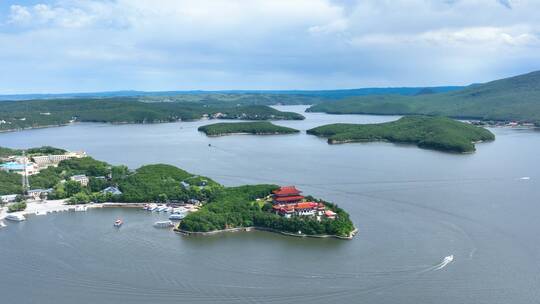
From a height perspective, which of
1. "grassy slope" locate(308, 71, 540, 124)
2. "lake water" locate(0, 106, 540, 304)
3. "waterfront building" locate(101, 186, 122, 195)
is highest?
"grassy slope" locate(308, 71, 540, 124)

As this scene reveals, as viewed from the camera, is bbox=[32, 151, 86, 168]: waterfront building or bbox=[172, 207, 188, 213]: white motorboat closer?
bbox=[172, 207, 188, 213]: white motorboat

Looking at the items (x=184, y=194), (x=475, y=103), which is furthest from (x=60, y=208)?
(x=475, y=103)

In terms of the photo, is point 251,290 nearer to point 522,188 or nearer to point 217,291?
point 217,291

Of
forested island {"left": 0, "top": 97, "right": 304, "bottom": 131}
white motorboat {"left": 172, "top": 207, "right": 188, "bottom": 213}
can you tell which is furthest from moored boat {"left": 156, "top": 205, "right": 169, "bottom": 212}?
forested island {"left": 0, "top": 97, "right": 304, "bottom": 131}

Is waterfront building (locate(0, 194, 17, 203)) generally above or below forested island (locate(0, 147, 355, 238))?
below

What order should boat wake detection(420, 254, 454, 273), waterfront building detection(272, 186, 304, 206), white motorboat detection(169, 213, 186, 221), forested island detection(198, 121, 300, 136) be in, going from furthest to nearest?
1. forested island detection(198, 121, 300, 136)
2. waterfront building detection(272, 186, 304, 206)
3. white motorboat detection(169, 213, 186, 221)
4. boat wake detection(420, 254, 454, 273)

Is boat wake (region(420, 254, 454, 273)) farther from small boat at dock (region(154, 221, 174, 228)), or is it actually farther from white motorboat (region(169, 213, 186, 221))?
white motorboat (region(169, 213, 186, 221))

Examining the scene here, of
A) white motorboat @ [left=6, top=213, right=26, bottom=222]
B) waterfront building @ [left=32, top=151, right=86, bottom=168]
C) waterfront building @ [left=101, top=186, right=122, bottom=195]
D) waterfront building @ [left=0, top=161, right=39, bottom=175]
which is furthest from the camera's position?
waterfront building @ [left=32, top=151, right=86, bottom=168]

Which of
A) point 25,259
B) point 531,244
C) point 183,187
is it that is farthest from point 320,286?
point 183,187
